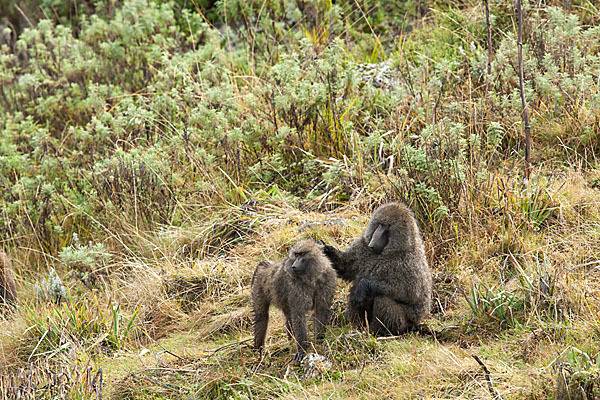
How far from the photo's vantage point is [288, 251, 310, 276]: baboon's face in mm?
4164

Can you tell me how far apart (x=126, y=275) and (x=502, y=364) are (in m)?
3.48

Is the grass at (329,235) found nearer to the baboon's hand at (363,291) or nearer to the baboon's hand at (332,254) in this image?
the baboon's hand at (363,291)

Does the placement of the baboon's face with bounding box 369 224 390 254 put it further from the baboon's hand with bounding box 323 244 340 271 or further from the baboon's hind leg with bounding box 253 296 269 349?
the baboon's hind leg with bounding box 253 296 269 349

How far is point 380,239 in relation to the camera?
4434mm

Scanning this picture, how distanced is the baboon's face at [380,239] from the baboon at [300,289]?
29 cm

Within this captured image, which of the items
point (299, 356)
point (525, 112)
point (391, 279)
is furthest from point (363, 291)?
point (525, 112)

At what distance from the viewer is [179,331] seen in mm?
5344

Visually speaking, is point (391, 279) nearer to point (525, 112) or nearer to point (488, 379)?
point (488, 379)

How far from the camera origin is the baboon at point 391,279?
4426 millimetres

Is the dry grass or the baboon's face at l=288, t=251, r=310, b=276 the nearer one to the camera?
the dry grass

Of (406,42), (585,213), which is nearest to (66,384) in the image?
(585,213)

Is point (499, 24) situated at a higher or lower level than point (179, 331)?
higher

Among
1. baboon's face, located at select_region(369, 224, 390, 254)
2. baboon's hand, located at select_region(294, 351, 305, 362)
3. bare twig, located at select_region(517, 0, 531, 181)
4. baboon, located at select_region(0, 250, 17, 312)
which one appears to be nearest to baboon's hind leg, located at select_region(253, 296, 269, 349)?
baboon's hand, located at select_region(294, 351, 305, 362)

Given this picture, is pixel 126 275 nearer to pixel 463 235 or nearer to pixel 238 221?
pixel 238 221
